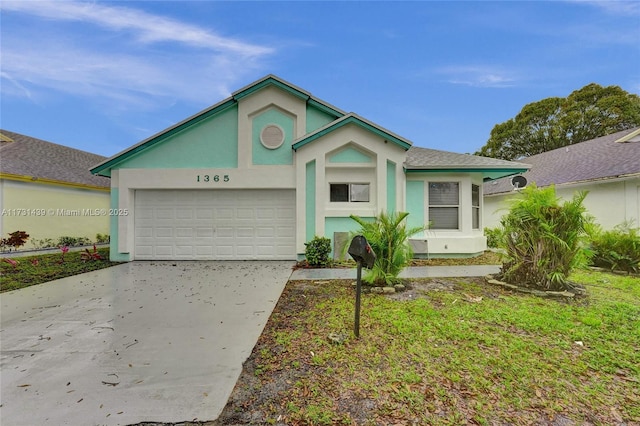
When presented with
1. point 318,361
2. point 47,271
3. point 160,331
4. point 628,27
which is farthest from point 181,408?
point 628,27

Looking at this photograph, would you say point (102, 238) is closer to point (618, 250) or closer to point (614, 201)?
point (618, 250)

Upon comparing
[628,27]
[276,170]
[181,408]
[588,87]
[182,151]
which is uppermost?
[588,87]

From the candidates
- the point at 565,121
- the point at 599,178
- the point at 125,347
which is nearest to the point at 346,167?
the point at 125,347

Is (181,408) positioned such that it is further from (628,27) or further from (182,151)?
(628,27)

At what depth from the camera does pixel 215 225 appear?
32.8 ft

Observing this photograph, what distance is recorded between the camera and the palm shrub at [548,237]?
209 inches

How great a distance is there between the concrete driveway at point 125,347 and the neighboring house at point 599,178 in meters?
Answer: 7.69

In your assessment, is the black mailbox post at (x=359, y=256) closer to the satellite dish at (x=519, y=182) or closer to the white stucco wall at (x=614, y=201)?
the white stucco wall at (x=614, y=201)

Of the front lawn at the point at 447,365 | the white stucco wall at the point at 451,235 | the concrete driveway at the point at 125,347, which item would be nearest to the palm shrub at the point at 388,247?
the front lawn at the point at 447,365

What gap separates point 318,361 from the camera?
3.08m

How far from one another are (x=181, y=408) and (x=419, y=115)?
64.5 ft

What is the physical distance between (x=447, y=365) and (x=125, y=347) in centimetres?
395

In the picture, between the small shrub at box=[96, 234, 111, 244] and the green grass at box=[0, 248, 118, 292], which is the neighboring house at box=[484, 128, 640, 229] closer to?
the green grass at box=[0, 248, 118, 292]

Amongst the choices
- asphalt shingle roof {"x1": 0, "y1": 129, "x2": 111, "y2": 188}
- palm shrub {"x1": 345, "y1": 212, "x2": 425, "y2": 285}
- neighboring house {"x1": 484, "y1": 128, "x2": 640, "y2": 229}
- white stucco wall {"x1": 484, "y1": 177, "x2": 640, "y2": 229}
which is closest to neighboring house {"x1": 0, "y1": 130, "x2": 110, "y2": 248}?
asphalt shingle roof {"x1": 0, "y1": 129, "x2": 111, "y2": 188}
